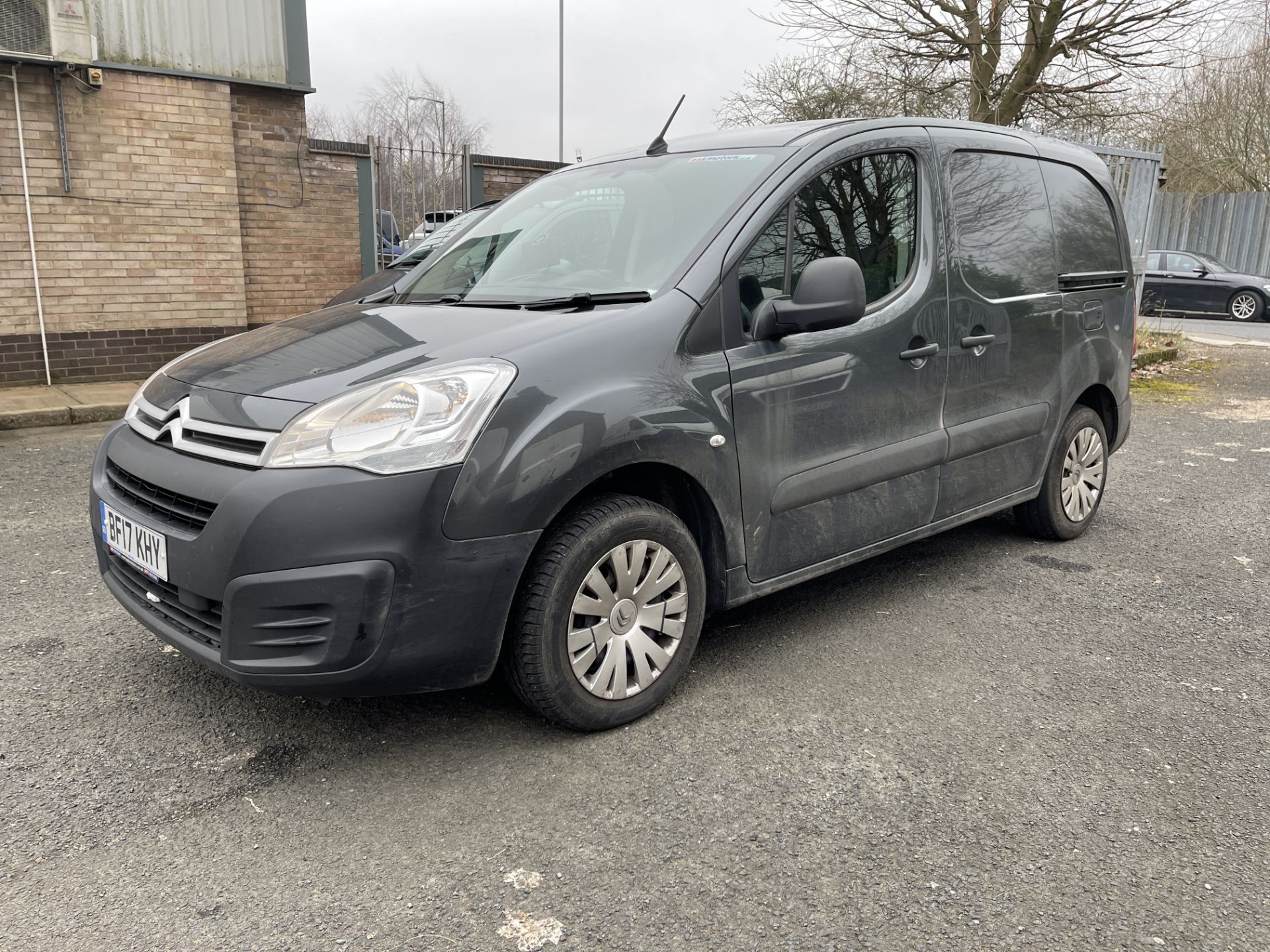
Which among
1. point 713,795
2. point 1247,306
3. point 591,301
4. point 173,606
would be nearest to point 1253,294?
point 1247,306

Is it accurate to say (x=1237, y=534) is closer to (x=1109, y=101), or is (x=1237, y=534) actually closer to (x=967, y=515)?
(x=967, y=515)

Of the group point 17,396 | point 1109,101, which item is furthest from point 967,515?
point 1109,101

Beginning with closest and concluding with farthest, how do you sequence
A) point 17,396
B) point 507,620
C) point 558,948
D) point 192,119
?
point 558,948, point 507,620, point 17,396, point 192,119

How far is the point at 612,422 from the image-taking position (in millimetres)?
2717

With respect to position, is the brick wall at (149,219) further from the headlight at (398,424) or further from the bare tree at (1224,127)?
the bare tree at (1224,127)

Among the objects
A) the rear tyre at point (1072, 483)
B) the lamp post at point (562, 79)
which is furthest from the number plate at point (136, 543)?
the lamp post at point (562, 79)

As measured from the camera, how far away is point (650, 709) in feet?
9.79

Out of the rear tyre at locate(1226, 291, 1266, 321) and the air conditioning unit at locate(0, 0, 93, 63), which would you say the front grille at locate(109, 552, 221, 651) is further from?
the rear tyre at locate(1226, 291, 1266, 321)

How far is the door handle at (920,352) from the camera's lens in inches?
140

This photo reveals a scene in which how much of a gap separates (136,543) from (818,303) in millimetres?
2077

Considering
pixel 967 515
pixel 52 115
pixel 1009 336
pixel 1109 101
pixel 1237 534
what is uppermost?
pixel 1109 101

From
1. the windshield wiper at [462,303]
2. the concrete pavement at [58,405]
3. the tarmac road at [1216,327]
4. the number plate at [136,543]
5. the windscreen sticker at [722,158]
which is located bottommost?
the tarmac road at [1216,327]

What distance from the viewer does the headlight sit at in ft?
8.06

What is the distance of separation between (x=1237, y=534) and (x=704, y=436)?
348 centimetres
